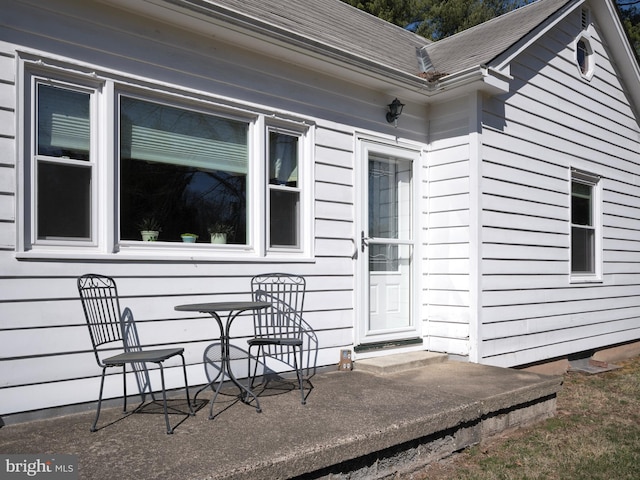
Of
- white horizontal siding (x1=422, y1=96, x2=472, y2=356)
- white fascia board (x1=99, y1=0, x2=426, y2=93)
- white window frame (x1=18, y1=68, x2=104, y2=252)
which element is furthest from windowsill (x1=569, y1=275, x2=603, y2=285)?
white window frame (x1=18, y1=68, x2=104, y2=252)

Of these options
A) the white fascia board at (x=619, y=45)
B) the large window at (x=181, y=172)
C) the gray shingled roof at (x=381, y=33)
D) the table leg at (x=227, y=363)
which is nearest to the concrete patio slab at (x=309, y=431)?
the table leg at (x=227, y=363)

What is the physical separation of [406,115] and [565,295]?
10.7 ft

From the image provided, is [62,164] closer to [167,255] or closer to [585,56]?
[167,255]

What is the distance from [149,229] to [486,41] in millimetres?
4670

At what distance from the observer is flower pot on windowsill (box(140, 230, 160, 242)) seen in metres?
4.06

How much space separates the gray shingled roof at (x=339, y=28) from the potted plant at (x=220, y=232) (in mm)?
1690

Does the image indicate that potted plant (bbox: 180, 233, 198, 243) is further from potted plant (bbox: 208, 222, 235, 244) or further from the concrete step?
the concrete step

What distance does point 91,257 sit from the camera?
3697mm

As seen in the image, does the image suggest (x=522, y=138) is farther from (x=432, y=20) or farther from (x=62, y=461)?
(x=432, y=20)

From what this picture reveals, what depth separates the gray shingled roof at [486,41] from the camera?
226 inches

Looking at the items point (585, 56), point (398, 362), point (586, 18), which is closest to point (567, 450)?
point (398, 362)

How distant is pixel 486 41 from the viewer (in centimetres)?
643

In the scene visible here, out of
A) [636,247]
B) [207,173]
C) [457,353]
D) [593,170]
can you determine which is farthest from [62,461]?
[636,247]

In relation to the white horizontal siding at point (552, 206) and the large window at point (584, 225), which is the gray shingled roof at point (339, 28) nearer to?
the white horizontal siding at point (552, 206)
